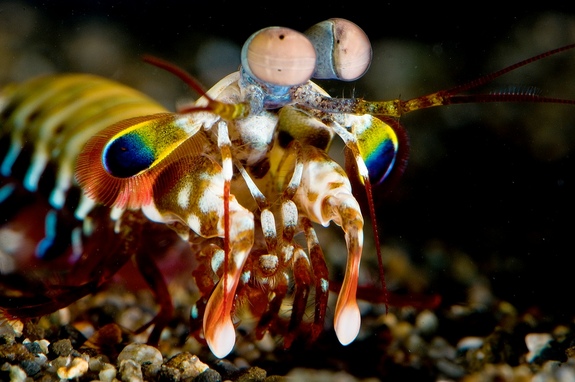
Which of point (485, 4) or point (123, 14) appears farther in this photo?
point (123, 14)

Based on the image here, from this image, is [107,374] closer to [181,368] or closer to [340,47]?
[181,368]

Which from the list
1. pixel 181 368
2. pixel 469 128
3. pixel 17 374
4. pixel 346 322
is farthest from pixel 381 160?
pixel 17 374

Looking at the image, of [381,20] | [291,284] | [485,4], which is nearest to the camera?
[291,284]

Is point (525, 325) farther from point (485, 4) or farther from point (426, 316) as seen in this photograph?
point (485, 4)

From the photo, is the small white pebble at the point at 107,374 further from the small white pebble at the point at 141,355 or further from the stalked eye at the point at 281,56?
the stalked eye at the point at 281,56

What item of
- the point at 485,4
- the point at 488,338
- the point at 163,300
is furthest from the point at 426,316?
the point at 485,4

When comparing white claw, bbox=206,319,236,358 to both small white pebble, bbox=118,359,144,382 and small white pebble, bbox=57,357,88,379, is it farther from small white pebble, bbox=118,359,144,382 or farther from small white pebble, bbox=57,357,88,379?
small white pebble, bbox=57,357,88,379

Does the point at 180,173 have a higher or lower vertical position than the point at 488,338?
higher
